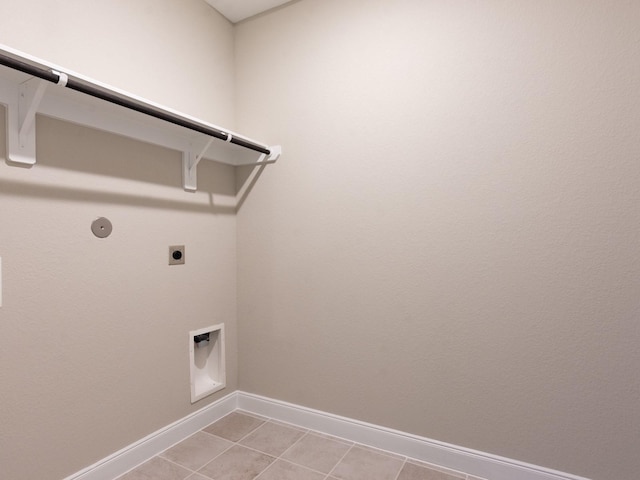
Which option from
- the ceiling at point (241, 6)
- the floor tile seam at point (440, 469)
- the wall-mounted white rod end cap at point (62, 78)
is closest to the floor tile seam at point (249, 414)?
the floor tile seam at point (440, 469)

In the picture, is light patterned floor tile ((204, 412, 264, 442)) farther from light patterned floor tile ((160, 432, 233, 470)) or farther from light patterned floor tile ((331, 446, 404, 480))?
light patterned floor tile ((331, 446, 404, 480))

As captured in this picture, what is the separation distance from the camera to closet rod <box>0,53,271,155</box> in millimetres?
993

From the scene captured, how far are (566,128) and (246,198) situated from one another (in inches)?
66.2

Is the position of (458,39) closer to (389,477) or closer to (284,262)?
(284,262)

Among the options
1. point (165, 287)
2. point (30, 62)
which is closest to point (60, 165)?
point (30, 62)

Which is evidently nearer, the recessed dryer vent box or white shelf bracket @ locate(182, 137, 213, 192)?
white shelf bracket @ locate(182, 137, 213, 192)

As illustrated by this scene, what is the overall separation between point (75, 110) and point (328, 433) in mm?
1959

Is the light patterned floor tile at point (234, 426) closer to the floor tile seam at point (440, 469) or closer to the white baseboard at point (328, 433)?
the white baseboard at point (328, 433)

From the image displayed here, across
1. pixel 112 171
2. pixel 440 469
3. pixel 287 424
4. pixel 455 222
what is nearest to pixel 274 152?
pixel 112 171

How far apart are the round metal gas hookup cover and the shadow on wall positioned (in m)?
0.09

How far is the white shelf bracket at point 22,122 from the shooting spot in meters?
1.19

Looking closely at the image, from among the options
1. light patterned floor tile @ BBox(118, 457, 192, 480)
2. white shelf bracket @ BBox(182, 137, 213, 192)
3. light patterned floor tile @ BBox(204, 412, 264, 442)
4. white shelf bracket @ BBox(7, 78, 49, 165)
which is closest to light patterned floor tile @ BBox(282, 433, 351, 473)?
light patterned floor tile @ BBox(204, 412, 264, 442)

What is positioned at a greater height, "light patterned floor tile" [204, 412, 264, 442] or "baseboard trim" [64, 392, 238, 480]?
"baseboard trim" [64, 392, 238, 480]

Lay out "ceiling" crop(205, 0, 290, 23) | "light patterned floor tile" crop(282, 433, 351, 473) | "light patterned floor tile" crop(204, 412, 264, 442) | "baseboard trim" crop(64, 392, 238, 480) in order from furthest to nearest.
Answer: "ceiling" crop(205, 0, 290, 23), "light patterned floor tile" crop(204, 412, 264, 442), "light patterned floor tile" crop(282, 433, 351, 473), "baseboard trim" crop(64, 392, 238, 480)
